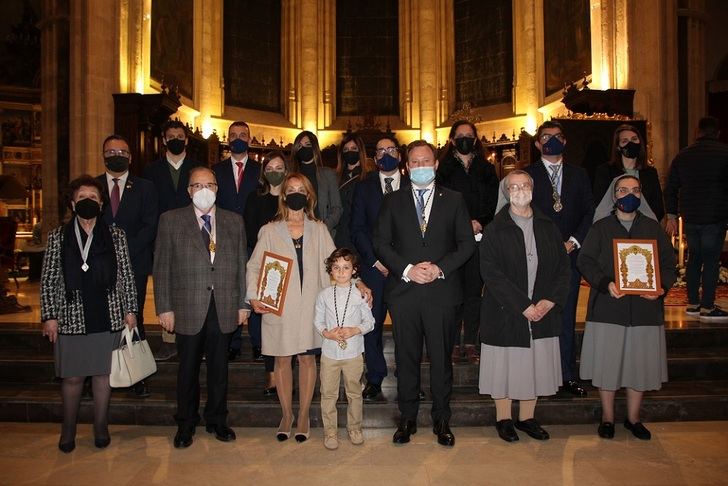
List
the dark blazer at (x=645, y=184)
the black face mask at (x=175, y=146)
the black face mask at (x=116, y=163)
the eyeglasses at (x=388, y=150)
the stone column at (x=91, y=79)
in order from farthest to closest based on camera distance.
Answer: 1. the stone column at (x=91, y=79)
2. the black face mask at (x=175, y=146)
3. the dark blazer at (x=645, y=184)
4. the black face mask at (x=116, y=163)
5. the eyeglasses at (x=388, y=150)

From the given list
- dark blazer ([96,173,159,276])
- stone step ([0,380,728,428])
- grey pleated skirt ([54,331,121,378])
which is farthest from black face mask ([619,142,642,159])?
grey pleated skirt ([54,331,121,378])

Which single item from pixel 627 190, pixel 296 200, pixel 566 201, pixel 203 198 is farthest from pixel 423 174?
pixel 203 198

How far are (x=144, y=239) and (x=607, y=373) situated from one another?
371 centimetres

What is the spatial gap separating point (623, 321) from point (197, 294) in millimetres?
3032

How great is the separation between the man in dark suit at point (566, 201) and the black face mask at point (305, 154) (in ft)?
6.01

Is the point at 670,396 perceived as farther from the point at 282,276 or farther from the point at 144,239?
the point at 144,239

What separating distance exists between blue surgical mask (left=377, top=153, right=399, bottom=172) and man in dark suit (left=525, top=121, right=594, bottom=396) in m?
1.19

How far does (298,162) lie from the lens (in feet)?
15.7

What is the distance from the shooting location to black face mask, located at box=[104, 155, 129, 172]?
4.71 meters

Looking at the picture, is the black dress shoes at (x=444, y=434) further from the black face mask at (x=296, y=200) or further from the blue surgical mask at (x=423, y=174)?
the black face mask at (x=296, y=200)

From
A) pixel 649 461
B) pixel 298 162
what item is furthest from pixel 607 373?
pixel 298 162

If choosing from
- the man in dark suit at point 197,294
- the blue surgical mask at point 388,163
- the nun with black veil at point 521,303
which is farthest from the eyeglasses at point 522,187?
the man in dark suit at point 197,294

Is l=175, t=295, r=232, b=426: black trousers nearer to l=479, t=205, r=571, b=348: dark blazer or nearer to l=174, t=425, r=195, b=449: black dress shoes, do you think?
l=174, t=425, r=195, b=449: black dress shoes

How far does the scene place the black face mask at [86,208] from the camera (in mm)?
3963
